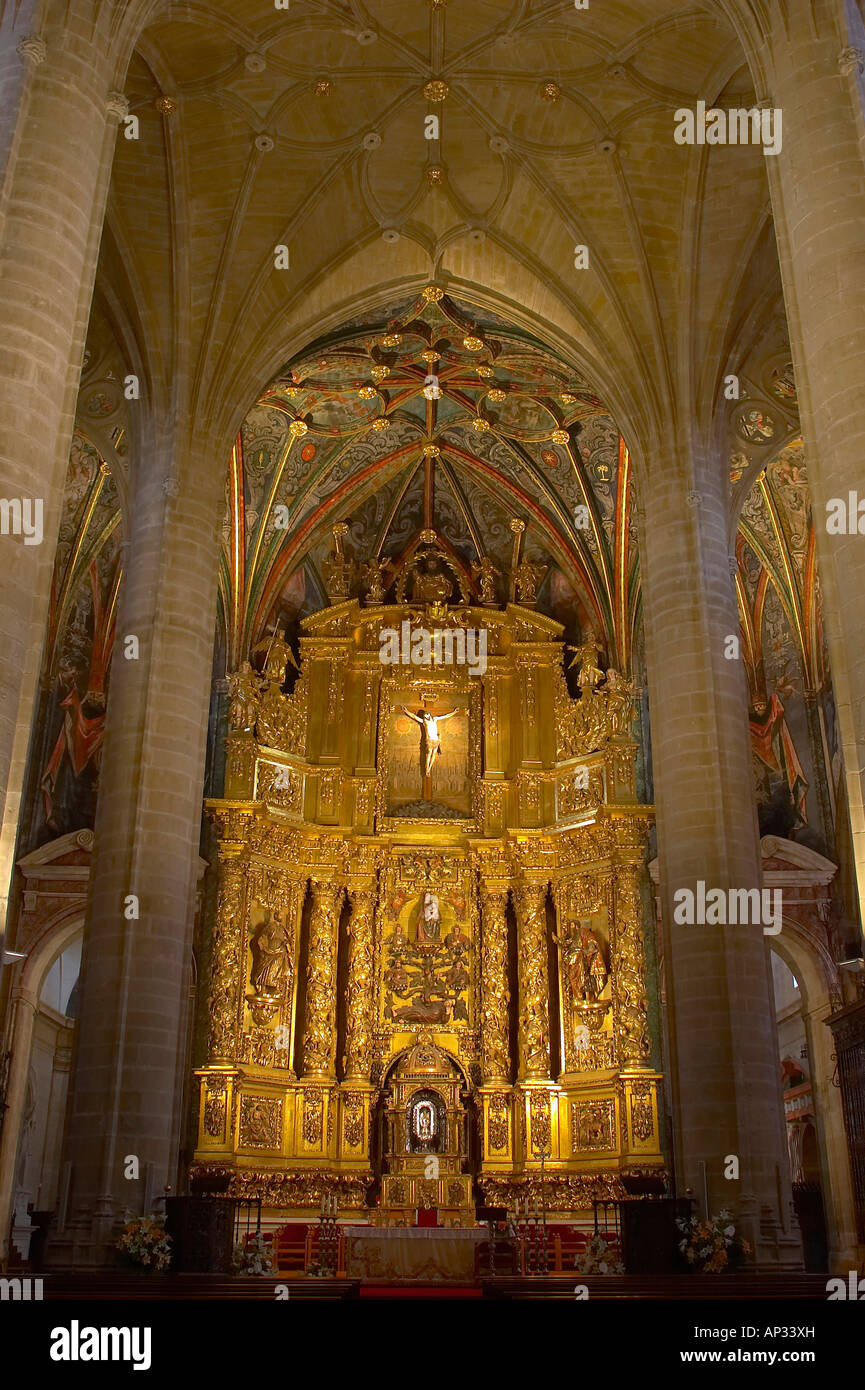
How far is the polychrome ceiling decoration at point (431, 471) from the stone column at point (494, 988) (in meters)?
4.93

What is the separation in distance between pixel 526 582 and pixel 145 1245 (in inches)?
586

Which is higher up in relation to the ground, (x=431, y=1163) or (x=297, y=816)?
(x=297, y=816)

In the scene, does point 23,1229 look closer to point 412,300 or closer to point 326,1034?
point 326,1034

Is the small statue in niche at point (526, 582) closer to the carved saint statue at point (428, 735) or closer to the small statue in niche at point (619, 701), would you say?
the small statue in niche at point (619, 701)

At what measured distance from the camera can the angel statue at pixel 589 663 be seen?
22.3 m

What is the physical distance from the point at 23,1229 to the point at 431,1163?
309 inches

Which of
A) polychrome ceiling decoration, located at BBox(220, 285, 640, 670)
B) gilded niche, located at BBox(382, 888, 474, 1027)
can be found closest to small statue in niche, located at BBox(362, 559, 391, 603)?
polychrome ceiling decoration, located at BBox(220, 285, 640, 670)

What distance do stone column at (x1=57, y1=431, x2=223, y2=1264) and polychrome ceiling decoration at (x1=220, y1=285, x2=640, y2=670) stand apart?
6.01 metres

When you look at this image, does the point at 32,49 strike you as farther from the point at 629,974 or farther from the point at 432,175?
the point at 629,974

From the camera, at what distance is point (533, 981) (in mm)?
20891

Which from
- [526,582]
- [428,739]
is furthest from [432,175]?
[428,739]

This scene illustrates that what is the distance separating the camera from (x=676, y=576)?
1421cm

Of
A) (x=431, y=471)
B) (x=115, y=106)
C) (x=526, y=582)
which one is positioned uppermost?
(x=431, y=471)

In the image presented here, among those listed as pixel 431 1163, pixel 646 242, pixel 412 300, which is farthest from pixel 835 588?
pixel 431 1163
